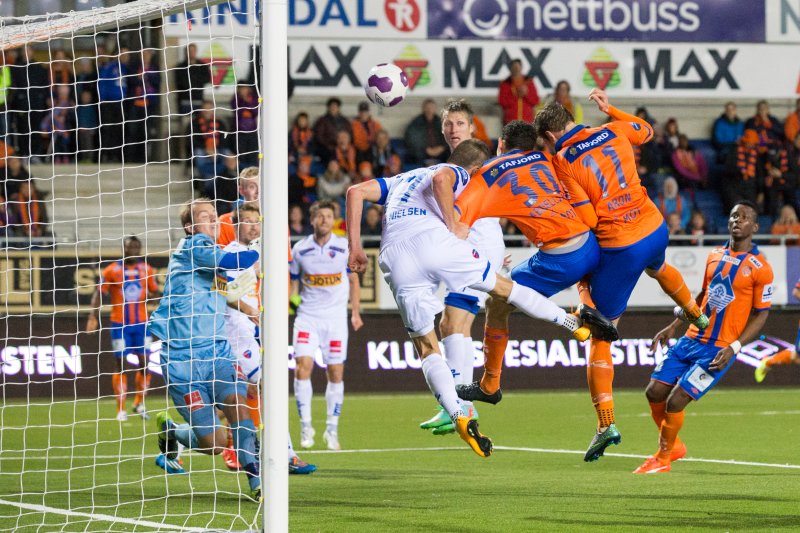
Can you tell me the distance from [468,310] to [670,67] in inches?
579

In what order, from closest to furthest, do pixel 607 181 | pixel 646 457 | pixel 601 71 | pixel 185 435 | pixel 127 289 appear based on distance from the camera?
1. pixel 607 181
2. pixel 185 435
3. pixel 646 457
4. pixel 127 289
5. pixel 601 71

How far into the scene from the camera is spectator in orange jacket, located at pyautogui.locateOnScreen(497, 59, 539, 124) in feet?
71.4

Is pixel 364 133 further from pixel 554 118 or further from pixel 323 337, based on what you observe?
pixel 554 118

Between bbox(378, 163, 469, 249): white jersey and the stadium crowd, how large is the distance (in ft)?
32.9

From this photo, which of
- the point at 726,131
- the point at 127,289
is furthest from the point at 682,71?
the point at 127,289

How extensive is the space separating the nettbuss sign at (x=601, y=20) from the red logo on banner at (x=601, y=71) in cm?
48

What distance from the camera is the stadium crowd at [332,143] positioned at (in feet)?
64.3

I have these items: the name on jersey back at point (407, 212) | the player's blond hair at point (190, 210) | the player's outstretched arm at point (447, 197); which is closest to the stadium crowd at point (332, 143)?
the player's blond hair at point (190, 210)

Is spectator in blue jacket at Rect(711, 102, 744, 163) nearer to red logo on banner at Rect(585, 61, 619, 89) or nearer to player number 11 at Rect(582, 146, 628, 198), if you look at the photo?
red logo on banner at Rect(585, 61, 619, 89)

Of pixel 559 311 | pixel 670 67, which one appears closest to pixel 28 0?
pixel 670 67

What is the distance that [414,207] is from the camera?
859 centimetres

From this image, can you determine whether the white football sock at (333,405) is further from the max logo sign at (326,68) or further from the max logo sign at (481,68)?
the max logo sign at (481,68)

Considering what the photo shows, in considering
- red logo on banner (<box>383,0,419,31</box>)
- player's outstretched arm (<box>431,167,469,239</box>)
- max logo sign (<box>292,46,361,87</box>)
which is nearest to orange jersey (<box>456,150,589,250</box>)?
player's outstretched arm (<box>431,167,469,239</box>)

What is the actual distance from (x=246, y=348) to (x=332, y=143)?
1084cm
